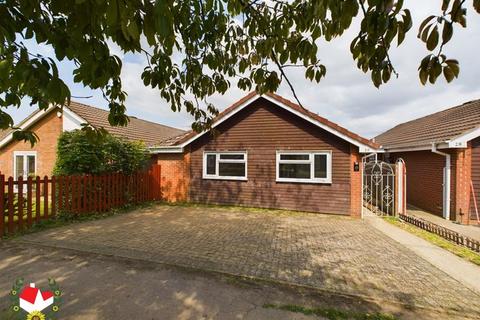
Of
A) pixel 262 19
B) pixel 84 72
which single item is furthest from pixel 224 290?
pixel 262 19

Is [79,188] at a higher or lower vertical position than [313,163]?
lower

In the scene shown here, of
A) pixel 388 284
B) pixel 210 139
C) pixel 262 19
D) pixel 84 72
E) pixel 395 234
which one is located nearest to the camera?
pixel 84 72

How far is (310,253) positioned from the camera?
18.9 feet

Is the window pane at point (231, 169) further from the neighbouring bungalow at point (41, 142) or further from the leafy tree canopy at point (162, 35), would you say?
the leafy tree canopy at point (162, 35)

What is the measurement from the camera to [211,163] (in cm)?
1246

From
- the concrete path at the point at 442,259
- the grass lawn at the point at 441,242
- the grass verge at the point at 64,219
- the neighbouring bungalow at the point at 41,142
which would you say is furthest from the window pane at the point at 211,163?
the grass lawn at the point at 441,242

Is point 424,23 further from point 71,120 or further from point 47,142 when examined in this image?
point 47,142

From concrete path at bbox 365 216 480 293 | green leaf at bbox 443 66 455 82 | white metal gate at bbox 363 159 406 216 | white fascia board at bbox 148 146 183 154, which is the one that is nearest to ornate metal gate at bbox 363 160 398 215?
white metal gate at bbox 363 159 406 216

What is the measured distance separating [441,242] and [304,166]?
523 centimetres

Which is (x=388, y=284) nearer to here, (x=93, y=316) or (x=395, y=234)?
(x=395, y=234)

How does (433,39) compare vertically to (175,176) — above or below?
above

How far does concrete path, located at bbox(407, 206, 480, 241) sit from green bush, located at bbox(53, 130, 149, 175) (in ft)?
38.6

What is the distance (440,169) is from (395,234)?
4852 millimetres

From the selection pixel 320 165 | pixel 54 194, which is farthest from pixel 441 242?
pixel 54 194
